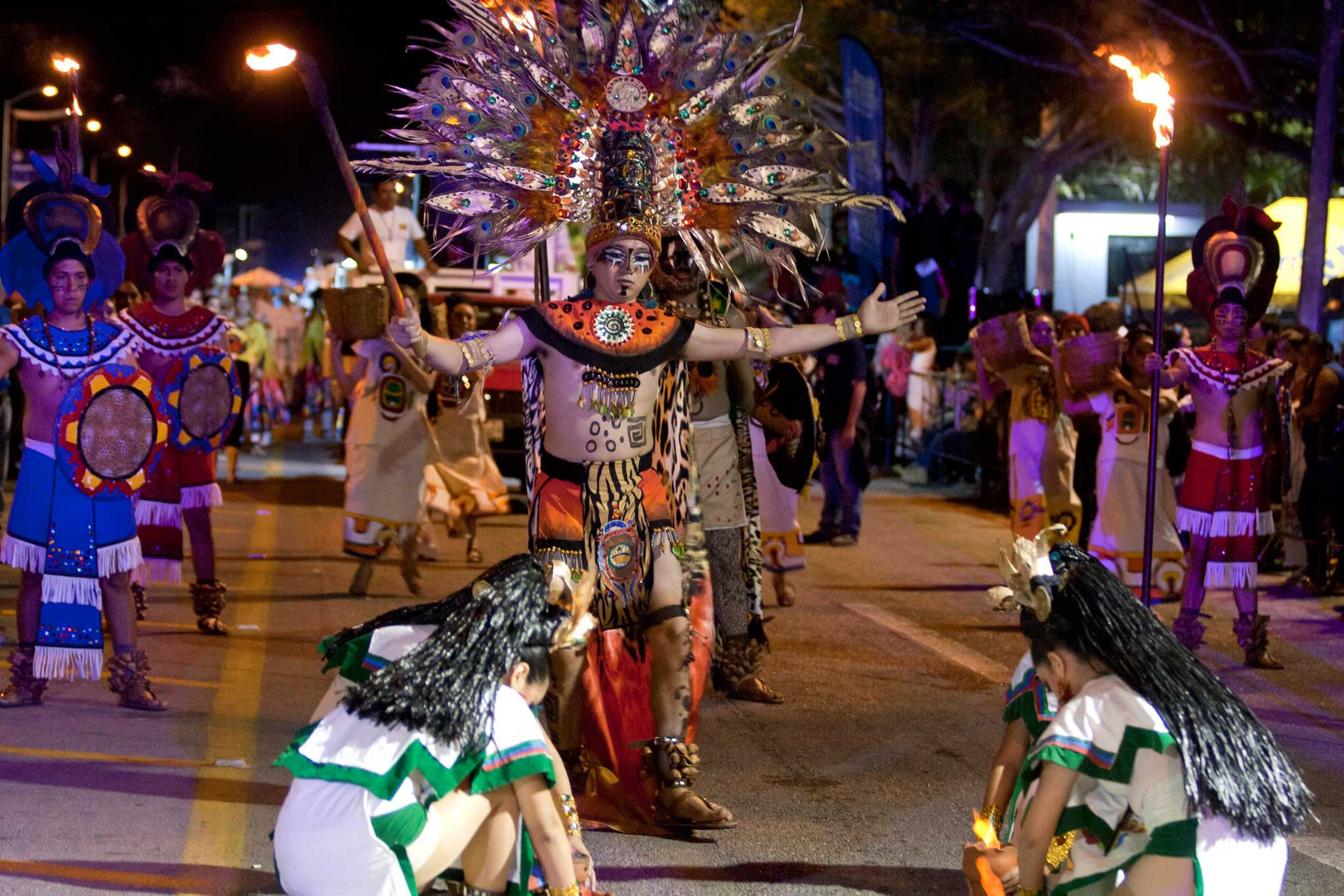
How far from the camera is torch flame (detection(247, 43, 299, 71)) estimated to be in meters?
4.97

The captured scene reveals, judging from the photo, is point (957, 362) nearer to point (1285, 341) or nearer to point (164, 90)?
point (1285, 341)

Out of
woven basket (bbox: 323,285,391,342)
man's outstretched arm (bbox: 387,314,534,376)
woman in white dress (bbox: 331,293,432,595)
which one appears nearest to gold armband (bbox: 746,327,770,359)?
man's outstretched arm (bbox: 387,314,534,376)

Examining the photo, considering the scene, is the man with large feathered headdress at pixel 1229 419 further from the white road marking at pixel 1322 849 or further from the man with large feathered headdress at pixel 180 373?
the man with large feathered headdress at pixel 180 373

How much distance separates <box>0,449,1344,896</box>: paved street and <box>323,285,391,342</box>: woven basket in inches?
66.8

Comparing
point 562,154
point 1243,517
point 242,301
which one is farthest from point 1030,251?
point 562,154

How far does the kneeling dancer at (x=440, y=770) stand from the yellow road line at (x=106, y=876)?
3.08 ft

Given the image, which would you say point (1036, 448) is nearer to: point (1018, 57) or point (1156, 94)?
point (1156, 94)

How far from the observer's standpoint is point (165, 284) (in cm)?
821

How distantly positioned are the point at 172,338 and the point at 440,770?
17.4 ft

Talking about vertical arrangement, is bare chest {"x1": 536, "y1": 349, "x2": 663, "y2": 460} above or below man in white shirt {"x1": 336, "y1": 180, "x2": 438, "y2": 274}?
below

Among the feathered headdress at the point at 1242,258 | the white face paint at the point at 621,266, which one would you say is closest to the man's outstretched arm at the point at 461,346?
the white face paint at the point at 621,266

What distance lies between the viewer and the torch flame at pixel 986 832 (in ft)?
12.9

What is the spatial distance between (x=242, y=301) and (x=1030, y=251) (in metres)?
25.4

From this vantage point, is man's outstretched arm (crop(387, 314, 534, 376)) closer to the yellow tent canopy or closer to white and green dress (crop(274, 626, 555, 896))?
white and green dress (crop(274, 626, 555, 896))
